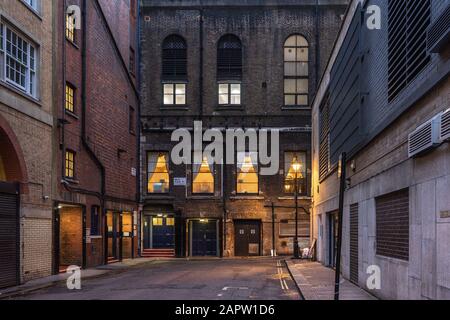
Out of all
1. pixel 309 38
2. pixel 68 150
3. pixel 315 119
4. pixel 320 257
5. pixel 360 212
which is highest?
pixel 309 38

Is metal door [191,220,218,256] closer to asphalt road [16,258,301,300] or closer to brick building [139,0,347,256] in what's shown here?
brick building [139,0,347,256]

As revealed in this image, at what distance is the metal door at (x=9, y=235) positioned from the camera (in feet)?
66.9

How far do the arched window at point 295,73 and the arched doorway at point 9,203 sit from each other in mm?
24295

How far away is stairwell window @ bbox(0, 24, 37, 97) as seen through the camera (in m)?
20.6

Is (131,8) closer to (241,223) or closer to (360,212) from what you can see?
(241,223)

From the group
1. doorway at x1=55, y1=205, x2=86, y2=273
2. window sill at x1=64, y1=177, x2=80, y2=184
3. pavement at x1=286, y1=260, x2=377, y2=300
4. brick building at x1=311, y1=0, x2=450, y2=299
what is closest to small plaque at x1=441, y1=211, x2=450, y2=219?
brick building at x1=311, y1=0, x2=450, y2=299

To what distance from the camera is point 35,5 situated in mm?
23688

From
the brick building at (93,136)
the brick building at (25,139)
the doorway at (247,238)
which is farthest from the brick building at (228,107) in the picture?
the brick building at (25,139)

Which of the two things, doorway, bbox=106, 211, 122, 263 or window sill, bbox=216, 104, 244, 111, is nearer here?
doorway, bbox=106, 211, 122, 263

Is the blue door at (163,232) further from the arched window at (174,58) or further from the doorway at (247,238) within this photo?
the arched window at (174,58)

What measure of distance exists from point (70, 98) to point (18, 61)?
621 cm

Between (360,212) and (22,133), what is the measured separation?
12449 mm

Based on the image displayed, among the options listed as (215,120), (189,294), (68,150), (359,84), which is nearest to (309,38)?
(215,120)

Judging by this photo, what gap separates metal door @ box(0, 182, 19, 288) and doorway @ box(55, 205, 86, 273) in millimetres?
6729
